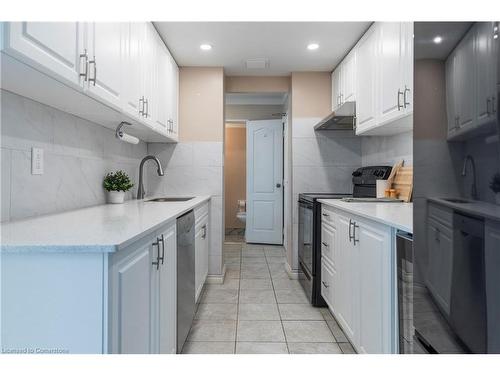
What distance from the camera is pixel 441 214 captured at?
597mm

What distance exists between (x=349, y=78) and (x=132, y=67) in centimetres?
197

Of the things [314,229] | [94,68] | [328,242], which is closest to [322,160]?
[314,229]

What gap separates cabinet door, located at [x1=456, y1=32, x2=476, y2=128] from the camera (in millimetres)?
514

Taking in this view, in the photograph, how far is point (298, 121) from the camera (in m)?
3.34

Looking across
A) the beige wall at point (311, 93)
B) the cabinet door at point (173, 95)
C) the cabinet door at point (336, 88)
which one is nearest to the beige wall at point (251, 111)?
the beige wall at point (311, 93)

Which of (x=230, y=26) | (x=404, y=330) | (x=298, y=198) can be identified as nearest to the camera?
(x=404, y=330)

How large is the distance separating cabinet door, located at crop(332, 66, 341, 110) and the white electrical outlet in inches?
105

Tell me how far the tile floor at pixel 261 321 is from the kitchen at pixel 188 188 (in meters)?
0.02

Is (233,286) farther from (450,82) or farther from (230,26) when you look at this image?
(450,82)

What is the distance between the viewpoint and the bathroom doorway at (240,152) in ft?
16.0

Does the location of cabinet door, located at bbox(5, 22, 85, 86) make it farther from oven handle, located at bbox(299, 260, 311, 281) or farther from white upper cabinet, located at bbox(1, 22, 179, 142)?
oven handle, located at bbox(299, 260, 311, 281)

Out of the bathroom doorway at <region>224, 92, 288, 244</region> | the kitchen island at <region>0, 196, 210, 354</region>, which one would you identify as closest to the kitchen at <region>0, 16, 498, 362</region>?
the kitchen island at <region>0, 196, 210, 354</region>
